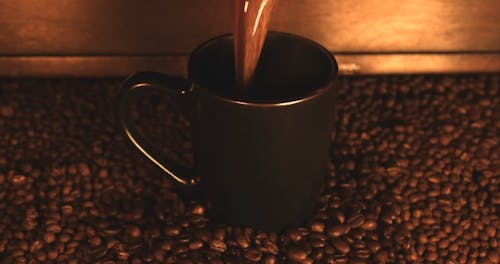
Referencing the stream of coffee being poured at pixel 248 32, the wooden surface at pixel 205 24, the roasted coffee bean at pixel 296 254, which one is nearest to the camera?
the stream of coffee being poured at pixel 248 32

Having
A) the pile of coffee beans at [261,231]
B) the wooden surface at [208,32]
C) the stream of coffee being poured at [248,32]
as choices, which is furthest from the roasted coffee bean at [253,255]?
the wooden surface at [208,32]

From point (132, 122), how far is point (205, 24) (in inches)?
16.0

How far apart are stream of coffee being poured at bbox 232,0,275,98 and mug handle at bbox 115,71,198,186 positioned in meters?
0.07

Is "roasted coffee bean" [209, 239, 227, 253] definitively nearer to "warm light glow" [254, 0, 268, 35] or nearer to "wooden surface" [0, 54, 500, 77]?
"warm light glow" [254, 0, 268, 35]

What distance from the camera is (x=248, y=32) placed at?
2.38 feet

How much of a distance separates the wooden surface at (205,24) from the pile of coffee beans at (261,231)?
7 cm

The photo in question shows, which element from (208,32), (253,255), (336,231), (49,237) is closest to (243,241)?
(253,255)

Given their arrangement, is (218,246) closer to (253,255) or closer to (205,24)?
(253,255)

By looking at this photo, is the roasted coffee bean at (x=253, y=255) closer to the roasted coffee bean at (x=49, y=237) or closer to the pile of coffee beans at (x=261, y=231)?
the pile of coffee beans at (x=261, y=231)

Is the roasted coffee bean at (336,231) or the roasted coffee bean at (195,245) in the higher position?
the roasted coffee bean at (336,231)

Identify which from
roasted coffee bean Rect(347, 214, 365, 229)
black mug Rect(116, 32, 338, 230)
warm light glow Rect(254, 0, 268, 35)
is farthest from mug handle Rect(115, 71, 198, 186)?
roasted coffee bean Rect(347, 214, 365, 229)

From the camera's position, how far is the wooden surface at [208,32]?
45.6 inches

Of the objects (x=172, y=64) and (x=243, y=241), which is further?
(x=172, y=64)

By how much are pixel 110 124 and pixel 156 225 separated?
26 cm
